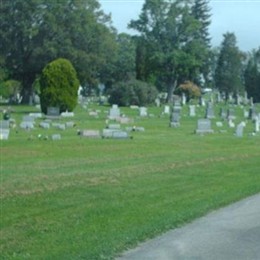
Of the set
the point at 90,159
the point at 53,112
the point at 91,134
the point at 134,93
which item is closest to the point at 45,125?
the point at 91,134

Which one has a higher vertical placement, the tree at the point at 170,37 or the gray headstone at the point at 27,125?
the tree at the point at 170,37

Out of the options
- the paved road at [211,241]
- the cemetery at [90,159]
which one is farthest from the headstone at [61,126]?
the paved road at [211,241]

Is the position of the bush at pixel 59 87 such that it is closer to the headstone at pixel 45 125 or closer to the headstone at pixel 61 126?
the headstone at pixel 45 125

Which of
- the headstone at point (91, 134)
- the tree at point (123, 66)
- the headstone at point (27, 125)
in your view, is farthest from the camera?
the tree at point (123, 66)

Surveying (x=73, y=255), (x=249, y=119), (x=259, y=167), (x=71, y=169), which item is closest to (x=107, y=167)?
Result: (x=71, y=169)

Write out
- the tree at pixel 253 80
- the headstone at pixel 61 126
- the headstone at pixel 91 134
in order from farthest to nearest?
the tree at pixel 253 80 < the headstone at pixel 61 126 < the headstone at pixel 91 134

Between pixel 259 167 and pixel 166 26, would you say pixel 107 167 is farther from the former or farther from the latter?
pixel 166 26

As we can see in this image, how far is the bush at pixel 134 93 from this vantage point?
202 ft

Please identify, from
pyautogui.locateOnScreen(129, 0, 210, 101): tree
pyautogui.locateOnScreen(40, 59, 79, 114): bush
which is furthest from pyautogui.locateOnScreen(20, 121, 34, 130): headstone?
pyautogui.locateOnScreen(129, 0, 210, 101): tree

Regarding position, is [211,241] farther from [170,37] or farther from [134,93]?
[170,37]

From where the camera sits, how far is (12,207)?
480 inches

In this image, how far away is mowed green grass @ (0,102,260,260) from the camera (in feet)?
30.5

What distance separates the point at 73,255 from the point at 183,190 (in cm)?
627

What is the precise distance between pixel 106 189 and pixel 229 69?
295 ft
